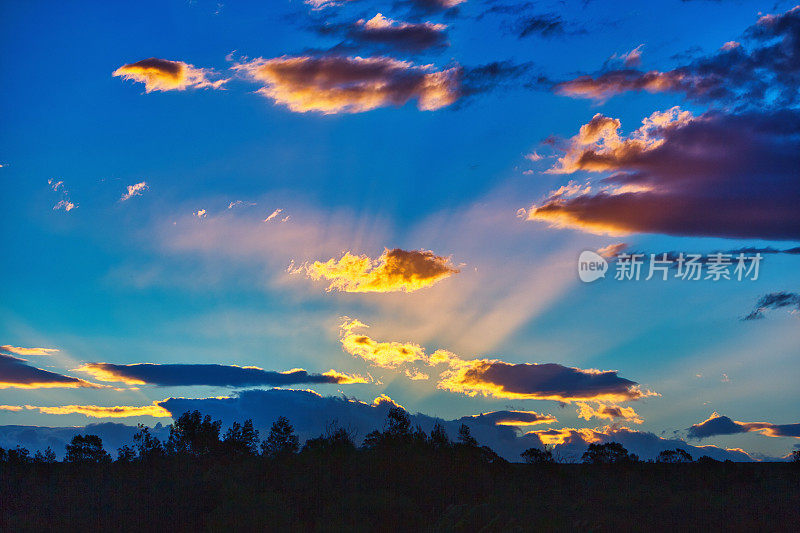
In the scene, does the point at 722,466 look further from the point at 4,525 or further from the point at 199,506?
the point at 4,525

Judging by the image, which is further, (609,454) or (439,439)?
(609,454)

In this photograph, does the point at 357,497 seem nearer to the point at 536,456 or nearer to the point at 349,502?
the point at 349,502

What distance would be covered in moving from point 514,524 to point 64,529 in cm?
1391

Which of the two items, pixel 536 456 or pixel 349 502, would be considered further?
pixel 536 456

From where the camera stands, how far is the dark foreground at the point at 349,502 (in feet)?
67.2

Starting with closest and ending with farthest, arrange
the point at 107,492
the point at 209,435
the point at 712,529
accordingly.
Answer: the point at 107,492, the point at 712,529, the point at 209,435

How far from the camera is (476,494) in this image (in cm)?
2561

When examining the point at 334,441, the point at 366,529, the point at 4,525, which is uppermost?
the point at 334,441

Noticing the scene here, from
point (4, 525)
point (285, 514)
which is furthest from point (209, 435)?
point (285, 514)

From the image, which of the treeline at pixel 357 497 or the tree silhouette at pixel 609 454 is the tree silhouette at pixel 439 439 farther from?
the tree silhouette at pixel 609 454

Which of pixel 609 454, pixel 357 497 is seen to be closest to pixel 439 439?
pixel 357 497

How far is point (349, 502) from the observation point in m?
21.2

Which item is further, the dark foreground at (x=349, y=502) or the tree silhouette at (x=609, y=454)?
the tree silhouette at (x=609, y=454)

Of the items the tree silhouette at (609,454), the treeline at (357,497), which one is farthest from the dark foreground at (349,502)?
the tree silhouette at (609,454)
